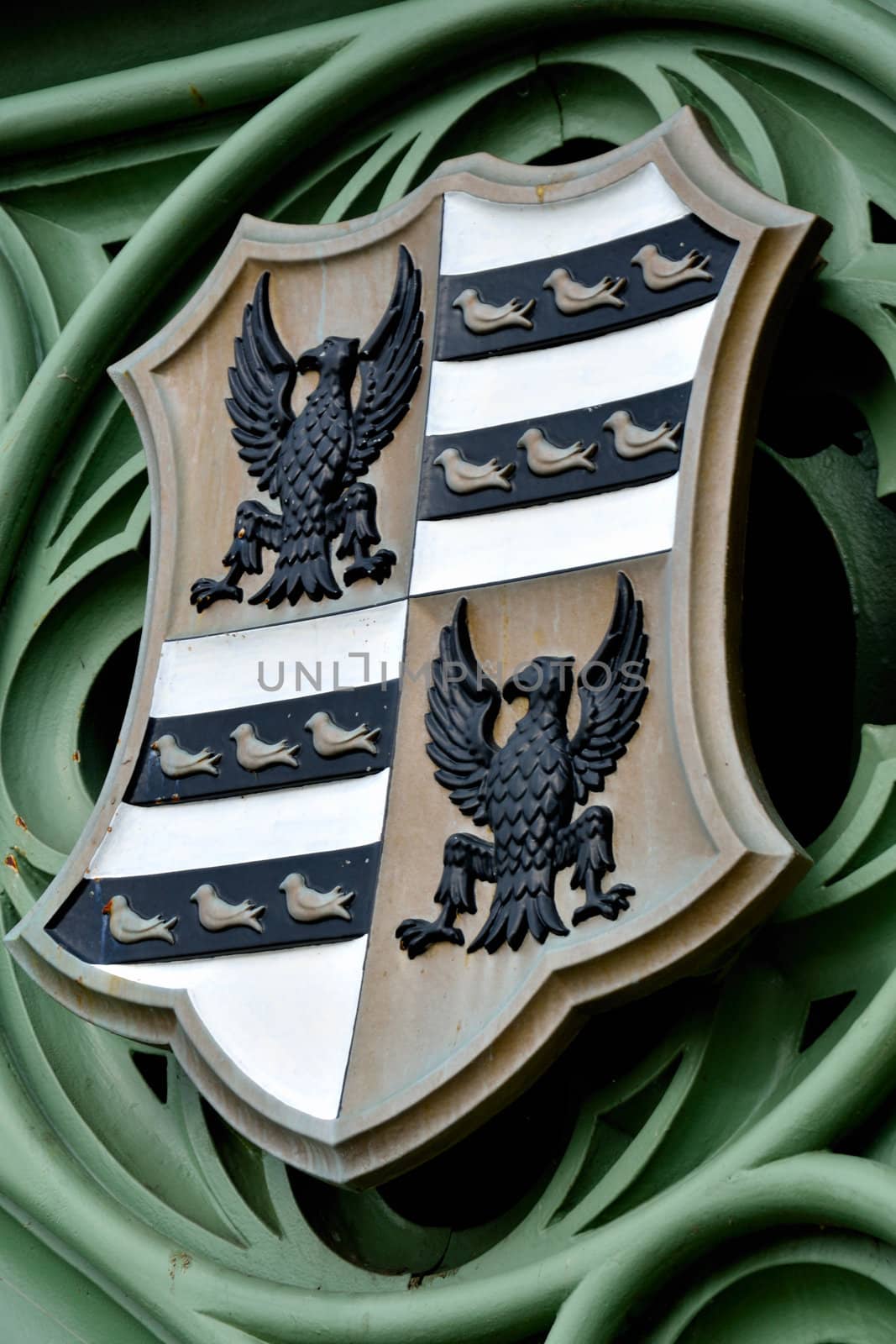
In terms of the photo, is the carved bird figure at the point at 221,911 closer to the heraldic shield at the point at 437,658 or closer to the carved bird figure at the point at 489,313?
the heraldic shield at the point at 437,658

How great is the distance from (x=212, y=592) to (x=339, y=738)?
327 millimetres

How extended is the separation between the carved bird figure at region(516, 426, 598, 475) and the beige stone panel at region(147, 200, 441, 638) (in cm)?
17

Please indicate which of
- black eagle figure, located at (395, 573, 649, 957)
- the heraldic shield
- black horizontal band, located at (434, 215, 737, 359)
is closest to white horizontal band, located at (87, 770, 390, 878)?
the heraldic shield

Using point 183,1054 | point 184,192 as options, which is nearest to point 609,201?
point 184,192

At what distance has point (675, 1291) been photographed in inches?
106

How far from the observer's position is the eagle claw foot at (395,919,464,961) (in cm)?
277

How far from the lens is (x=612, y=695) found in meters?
2.79

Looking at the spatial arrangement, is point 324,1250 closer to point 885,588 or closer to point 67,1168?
point 67,1168

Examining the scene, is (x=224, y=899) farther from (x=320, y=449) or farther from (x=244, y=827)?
(x=320, y=449)

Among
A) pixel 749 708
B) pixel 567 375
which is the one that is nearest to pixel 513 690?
pixel 567 375

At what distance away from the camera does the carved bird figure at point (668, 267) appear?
2.97m

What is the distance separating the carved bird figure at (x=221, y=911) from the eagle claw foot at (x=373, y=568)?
1.46 ft

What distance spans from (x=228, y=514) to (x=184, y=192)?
644 mm

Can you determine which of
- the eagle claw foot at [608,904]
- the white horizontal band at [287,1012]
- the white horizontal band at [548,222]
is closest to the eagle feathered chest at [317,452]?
the white horizontal band at [548,222]
